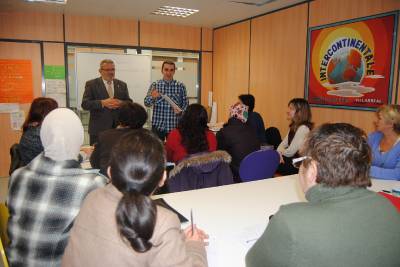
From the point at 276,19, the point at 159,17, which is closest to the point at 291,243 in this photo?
the point at 276,19

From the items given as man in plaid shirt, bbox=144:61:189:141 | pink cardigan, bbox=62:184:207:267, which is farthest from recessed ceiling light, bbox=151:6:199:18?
pink cardigan, bbox=62:184:207:267

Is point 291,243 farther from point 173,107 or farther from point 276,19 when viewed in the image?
point 276,19

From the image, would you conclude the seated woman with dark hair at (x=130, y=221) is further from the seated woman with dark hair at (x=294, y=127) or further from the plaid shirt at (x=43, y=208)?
the seated woman with dark hair at (x=294, y=127)

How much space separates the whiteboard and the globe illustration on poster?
10.8ft

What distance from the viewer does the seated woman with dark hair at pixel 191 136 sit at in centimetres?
264

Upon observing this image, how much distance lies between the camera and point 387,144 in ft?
8.73

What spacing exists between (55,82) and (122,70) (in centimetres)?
114

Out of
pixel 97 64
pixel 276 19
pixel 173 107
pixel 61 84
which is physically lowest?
pixel 173 107

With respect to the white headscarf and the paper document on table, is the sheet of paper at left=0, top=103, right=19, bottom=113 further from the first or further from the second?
the white headscarf

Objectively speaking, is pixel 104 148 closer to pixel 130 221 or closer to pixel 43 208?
pixel 43 208

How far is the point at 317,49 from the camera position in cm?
427

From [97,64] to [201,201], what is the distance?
14.4 ft

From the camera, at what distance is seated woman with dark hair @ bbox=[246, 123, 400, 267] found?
3.00 feet

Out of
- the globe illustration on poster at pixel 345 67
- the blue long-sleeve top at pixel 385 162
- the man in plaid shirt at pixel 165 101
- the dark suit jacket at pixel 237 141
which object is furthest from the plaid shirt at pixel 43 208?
the globe illustration on poster at pixel 345 67
